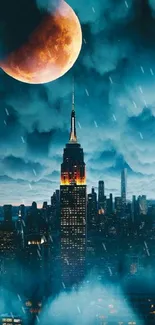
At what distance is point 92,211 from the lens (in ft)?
66.5

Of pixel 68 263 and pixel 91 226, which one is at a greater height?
pixel 91 226

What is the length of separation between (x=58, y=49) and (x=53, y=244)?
1543cm

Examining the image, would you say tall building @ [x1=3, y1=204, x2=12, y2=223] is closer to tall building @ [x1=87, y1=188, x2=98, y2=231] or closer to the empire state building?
the empire state building

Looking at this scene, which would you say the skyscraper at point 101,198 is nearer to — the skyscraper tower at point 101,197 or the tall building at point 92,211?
the skyscraper tower at point 101,197

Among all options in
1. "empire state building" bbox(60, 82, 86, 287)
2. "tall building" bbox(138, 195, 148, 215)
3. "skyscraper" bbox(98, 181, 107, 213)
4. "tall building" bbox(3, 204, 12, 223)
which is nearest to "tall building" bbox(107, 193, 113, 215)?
"skyscraper" bbox(98, 181, 107, 213)

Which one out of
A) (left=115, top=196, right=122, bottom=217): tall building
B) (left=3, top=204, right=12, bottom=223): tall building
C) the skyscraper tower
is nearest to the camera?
(left=3, top=204, right=12, bottom=223): tall building

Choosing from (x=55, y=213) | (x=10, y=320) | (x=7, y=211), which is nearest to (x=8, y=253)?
(x=7, y=211)

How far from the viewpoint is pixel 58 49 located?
4734 mm

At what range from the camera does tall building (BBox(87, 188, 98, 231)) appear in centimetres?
2000

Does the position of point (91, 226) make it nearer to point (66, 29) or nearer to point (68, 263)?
point (68, 263)

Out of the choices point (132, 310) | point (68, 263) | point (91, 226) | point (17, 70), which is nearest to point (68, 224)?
point (91, 226)

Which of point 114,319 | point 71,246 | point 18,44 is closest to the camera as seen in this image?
point 18,44

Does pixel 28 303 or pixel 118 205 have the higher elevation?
pixel 118 205

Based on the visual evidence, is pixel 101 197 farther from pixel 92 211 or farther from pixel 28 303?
pixel 28 303
